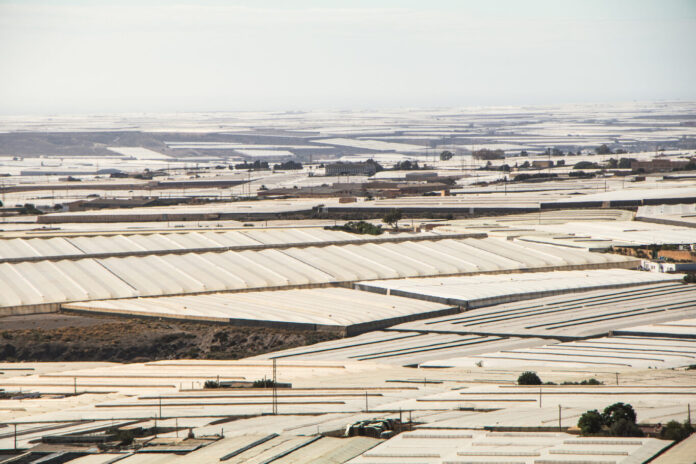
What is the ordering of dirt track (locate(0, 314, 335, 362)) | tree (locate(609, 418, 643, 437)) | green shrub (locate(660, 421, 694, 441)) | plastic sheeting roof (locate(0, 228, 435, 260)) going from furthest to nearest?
plastic sheeting roof (locate(0, 228, 435, 260)) → dirt track (locate(0, 314, 335, 362)) → tree (locate(609, 418, 643, 437)) → green shrub (locate(660, 421, 694, 441))

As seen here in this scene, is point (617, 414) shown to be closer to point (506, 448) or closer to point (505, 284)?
point (506, 448)

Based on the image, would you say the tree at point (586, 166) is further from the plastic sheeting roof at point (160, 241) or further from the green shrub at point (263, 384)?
the green shrub at point (263, 384)

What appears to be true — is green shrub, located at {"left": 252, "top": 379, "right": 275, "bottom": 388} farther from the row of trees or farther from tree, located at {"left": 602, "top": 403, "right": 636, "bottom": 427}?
tree, located at {"left": 602, "top": 403, "right": 636, "bottom": 427}

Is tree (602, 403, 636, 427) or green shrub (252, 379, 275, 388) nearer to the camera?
tree (602, 403, 636, 427)

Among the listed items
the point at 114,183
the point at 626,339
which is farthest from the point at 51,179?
the point at 626,339

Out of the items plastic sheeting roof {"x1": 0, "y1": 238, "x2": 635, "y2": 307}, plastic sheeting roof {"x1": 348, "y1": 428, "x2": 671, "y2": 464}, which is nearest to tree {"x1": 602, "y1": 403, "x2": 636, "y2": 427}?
plastic sheeting roof {"x1": 348, "y1": 428, "x2": 671, "y2": 464}

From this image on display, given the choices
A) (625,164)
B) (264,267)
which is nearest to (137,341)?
(264,267)

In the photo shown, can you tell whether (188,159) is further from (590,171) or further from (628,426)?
(628,426)
